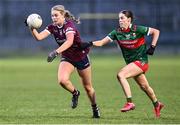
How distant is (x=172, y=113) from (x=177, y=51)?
152ft

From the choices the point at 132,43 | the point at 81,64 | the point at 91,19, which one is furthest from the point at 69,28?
the point at 91,19

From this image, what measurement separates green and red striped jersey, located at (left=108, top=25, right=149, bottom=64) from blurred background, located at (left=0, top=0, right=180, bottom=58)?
46.4m

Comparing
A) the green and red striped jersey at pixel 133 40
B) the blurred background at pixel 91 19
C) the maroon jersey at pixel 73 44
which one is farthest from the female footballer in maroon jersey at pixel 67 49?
the blurred background at pixel 91 19

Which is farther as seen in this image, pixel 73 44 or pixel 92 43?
pixel 73 44

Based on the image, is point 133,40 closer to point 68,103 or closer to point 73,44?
point 73,44

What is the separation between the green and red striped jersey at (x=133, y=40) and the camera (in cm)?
1365

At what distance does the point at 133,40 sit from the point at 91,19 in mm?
50712

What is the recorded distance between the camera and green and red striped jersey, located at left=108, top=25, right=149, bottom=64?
13.6 metres

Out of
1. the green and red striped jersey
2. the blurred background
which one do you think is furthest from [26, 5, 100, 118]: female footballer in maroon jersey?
the blurred background

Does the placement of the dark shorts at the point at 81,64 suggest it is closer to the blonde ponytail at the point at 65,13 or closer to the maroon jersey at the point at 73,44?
the maroon jersey at the point at 73,44

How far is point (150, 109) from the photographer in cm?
1559

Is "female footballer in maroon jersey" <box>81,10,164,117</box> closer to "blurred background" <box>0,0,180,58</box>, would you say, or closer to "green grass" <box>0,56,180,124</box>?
"green grass" <box>0,56,180,124</box>

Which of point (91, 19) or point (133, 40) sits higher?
point (133, 40)

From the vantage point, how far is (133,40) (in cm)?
1366
